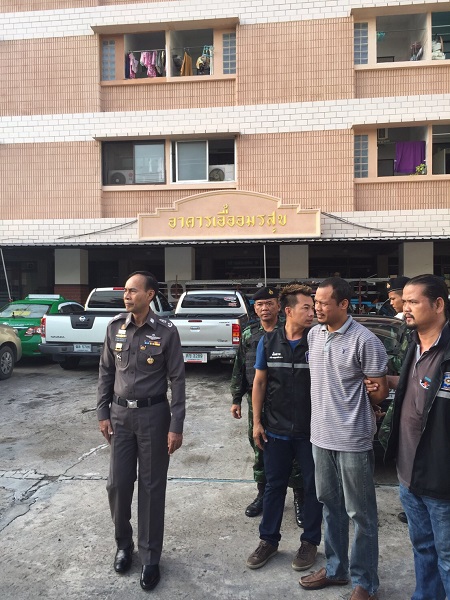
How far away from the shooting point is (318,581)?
287 centimetres

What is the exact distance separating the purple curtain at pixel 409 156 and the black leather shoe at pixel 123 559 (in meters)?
12.8

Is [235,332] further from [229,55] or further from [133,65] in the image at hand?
[133,65]

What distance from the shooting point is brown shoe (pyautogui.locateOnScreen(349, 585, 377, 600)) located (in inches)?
104

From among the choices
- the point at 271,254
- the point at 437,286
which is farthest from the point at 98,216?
the point at 437,286

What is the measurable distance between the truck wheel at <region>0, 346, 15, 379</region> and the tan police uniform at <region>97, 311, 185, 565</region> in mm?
6877

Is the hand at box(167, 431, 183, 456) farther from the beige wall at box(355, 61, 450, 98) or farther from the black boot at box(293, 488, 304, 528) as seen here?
the beige wall at box(355, 61, 450, 98)

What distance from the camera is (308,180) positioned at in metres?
13.3

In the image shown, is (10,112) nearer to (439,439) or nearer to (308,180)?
(308,180)

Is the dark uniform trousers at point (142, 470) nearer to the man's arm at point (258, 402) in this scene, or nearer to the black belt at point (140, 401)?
the black belt at point (140, 401)

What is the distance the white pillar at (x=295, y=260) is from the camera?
46.3ft

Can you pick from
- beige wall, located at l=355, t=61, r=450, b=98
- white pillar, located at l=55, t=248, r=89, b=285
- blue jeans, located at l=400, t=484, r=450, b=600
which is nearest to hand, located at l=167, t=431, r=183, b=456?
blue jeans, located at l=400, t=484, r=450, b=600

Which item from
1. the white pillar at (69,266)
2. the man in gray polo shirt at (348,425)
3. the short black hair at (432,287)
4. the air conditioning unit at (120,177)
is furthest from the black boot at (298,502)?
the white pillar at (69,266)

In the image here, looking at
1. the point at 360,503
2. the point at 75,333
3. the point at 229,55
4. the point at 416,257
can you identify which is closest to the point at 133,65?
the point at 229,55

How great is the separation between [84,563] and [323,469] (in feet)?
5.65
